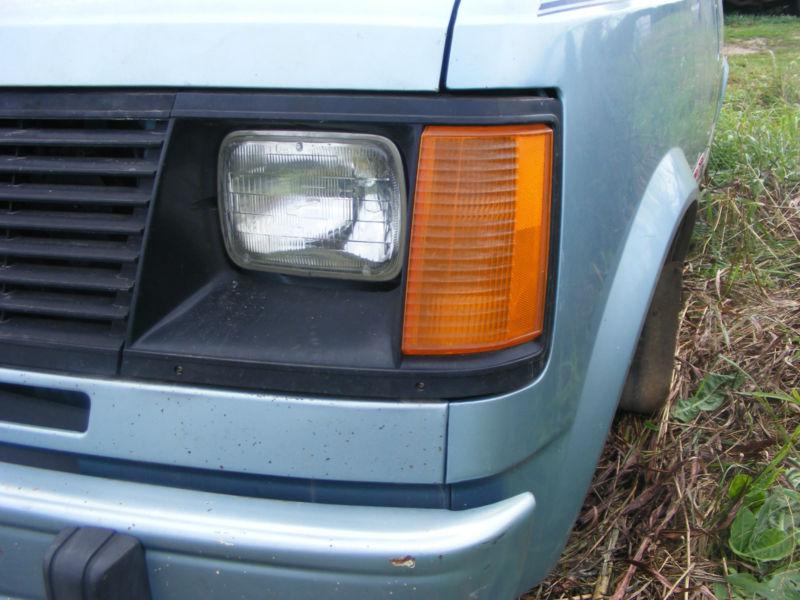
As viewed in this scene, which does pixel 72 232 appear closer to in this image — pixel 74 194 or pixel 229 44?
pixel 74 194

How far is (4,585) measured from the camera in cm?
135

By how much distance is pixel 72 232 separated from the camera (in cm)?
130

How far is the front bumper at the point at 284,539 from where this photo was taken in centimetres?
115

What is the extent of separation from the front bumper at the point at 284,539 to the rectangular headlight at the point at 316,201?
390mm

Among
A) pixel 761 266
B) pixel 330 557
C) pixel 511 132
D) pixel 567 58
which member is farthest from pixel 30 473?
pixel 761 266

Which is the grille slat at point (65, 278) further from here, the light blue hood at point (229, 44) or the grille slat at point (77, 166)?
the light blue hood at point (229, 44)

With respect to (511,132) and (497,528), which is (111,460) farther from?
(511,132)

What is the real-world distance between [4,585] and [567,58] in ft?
4.24

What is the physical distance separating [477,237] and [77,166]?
0.66 m

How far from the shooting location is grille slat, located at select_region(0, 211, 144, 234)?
124 cm

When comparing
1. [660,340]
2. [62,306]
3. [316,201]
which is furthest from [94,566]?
[660,340]

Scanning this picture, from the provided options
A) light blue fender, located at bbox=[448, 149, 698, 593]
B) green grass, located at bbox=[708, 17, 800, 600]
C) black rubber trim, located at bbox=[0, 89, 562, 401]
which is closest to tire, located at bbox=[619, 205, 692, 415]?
green grass, located at bbox=[708, 17, 800, 600]

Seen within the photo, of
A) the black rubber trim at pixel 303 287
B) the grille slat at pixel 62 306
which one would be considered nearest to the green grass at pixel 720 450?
the black rubber trim at pixel 303 287

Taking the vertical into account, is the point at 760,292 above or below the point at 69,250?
below
